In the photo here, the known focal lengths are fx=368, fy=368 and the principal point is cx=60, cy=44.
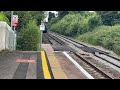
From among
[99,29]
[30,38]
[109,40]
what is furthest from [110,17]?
[30,38]

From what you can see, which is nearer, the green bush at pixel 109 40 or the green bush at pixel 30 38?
the green bush at pixel 30 38

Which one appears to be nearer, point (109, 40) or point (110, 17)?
point (109, 40)

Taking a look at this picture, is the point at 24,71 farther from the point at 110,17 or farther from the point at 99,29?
the point at 110,17

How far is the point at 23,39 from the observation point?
105 ft

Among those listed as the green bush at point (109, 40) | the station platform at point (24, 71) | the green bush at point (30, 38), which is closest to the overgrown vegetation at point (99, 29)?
the green bush at point (109, 40)

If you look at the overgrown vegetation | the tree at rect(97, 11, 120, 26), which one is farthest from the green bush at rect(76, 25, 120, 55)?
the tree at rect(97, 11, 120, 26)

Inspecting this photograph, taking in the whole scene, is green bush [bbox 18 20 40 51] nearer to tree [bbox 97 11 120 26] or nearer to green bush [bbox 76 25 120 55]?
green bush [bbox 76 25 120 55]

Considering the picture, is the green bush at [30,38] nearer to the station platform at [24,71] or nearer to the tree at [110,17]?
the station platform at [24,71]

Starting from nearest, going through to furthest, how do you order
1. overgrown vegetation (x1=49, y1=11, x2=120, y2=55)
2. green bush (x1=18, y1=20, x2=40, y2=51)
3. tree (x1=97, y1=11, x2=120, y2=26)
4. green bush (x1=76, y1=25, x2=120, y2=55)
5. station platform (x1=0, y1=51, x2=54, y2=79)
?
station platform (x1=0, y1=51, x2=54, y2=79) < green bush (x1=18, y1=20, x2=40, y2=51) < green bush (x1=76, y1=25, x2=120, y2=55) < overgrown vegetation (x1=49, y1=11, x2=120, y2=55) < tree (x1=97, y1=11, x2=120, y2=26)
